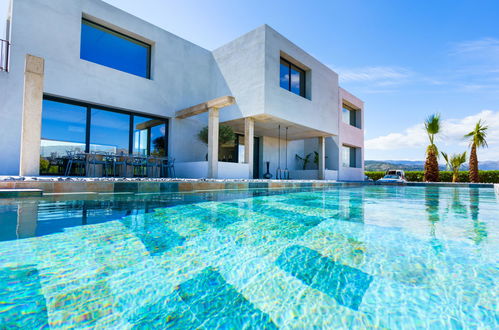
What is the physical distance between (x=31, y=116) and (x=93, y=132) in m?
2.89

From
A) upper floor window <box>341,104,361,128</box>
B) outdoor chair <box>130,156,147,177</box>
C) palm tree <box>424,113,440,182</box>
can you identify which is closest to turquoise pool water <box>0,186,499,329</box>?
outdoor chair <box>130,156,147,177</box>

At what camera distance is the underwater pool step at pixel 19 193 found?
316 centimetres

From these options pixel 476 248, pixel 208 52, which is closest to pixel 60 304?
pixel 476 248


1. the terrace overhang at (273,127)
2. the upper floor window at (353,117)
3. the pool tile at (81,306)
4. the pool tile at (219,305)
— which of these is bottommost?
the pool tile at (219,305)

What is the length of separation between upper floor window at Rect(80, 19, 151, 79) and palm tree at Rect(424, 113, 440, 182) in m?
15.2

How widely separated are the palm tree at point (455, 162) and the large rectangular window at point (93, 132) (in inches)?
685

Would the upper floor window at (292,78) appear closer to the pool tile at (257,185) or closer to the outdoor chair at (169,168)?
the pool tile at (257,185)

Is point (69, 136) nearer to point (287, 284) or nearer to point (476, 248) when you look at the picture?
point (287, 284)

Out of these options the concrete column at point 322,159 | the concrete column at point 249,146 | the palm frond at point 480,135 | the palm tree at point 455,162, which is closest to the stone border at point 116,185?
the concrete column at point 249,146

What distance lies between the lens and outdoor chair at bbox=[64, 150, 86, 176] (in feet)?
23.2

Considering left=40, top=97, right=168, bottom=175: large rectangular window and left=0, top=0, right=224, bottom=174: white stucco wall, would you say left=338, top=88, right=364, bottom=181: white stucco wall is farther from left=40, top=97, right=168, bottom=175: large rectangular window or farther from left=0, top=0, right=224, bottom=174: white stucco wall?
left=40, top=97, right=168, bottom=175: large rectangular window

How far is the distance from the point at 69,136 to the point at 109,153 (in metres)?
1.18

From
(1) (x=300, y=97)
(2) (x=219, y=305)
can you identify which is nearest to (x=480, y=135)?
(1) (x=300, y=97)

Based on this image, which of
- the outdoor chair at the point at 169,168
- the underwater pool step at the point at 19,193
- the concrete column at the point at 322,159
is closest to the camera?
the underwater pool step at the point at 19,193
